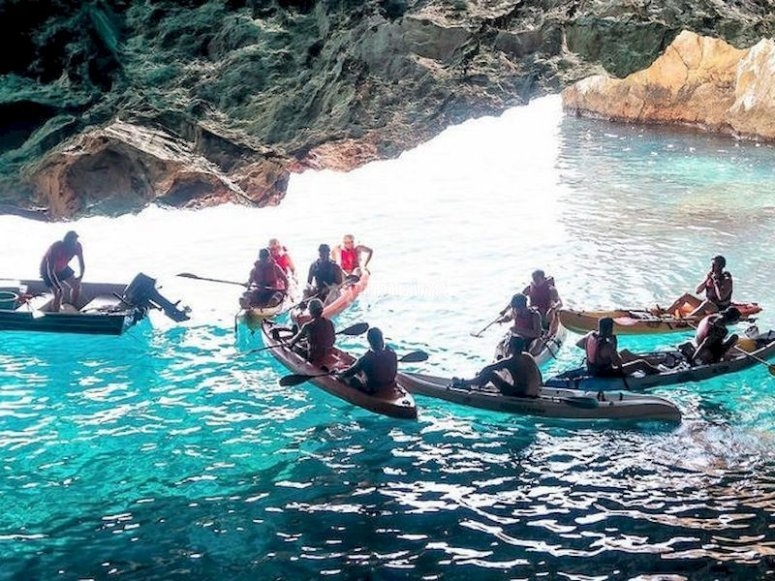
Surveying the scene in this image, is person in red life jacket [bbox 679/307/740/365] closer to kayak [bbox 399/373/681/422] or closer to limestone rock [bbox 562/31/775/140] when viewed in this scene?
kayak [bbox 399/373/681/422]

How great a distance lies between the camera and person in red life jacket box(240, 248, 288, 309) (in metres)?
13.7

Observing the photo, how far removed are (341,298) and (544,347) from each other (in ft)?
13.0

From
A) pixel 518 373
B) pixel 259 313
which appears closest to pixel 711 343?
pixel 518 373

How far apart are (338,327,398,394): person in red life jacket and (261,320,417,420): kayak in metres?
0.08

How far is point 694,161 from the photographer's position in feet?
103

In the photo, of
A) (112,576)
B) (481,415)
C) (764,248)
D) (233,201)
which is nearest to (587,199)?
(764,248)

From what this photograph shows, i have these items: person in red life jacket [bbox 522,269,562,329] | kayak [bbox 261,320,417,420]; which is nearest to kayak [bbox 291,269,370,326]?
kayak [bbox 261,320,417,420]

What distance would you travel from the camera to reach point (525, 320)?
1174cm

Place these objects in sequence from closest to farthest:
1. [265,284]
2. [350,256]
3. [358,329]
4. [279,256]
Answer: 1. [358,329]
2. [265,284]
3. [279,256]
4. [350,256]

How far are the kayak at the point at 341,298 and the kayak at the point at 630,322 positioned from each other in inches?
152

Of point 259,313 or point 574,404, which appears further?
point 259,313

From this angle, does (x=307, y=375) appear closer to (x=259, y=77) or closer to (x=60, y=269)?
(x=259, y=77)

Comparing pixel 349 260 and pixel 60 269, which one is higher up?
pixel 349 260

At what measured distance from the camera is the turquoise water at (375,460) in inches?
287
